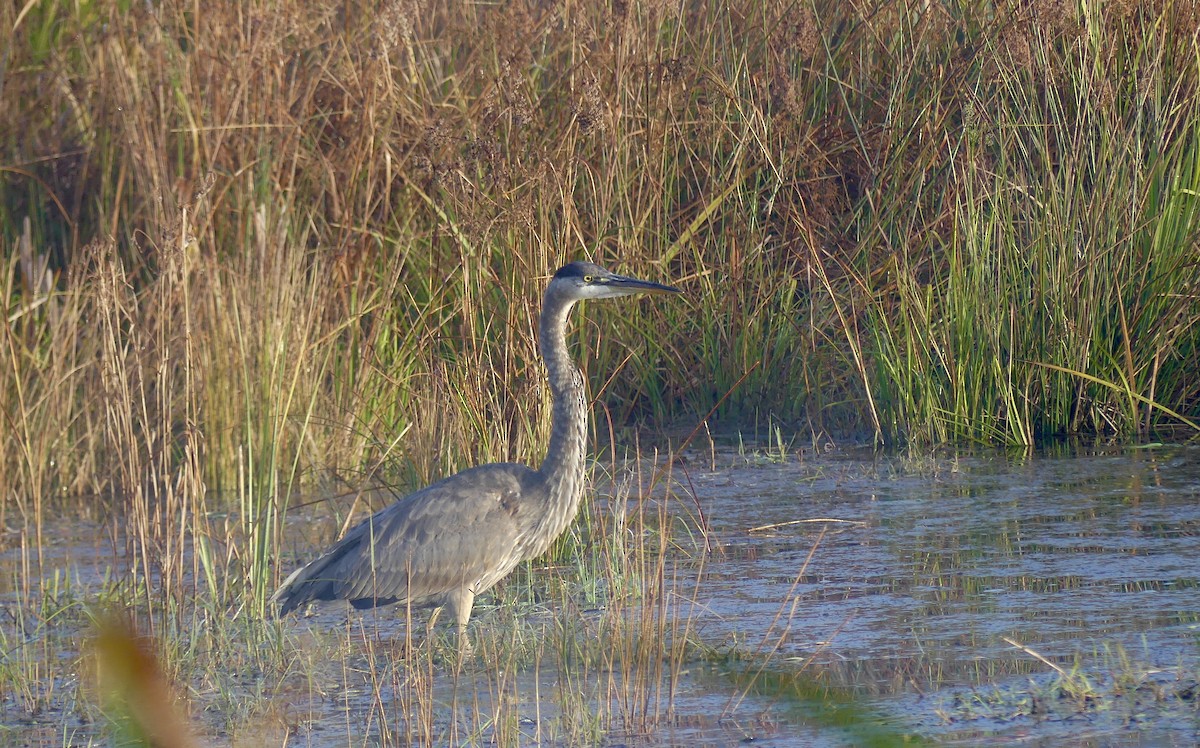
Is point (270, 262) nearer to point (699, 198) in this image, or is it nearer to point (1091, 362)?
point (699, 198)

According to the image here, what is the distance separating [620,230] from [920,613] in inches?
135

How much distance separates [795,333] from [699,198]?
3.06 feet

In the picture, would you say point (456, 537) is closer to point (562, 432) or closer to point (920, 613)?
point (562, 432)

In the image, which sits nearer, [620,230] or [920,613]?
[920,613]

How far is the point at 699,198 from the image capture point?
8.09 metres

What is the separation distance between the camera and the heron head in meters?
5.39

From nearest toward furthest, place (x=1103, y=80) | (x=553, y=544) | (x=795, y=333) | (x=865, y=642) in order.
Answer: (x=865, y=642), (x=553, y=544), (x=1103, y=80), (x=795, y=333)

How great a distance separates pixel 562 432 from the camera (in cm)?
516

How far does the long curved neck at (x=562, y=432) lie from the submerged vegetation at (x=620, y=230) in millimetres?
515

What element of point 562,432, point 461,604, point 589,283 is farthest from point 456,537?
point 589,283

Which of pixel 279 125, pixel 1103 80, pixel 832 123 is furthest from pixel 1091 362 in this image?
pixel 279 125

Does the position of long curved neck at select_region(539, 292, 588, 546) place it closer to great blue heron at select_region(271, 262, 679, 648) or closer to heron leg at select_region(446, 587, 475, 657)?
great blue heron at select_region(271, 262, 679, 648)

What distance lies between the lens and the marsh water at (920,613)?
12.0ft

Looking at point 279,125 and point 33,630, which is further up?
point 279,125
